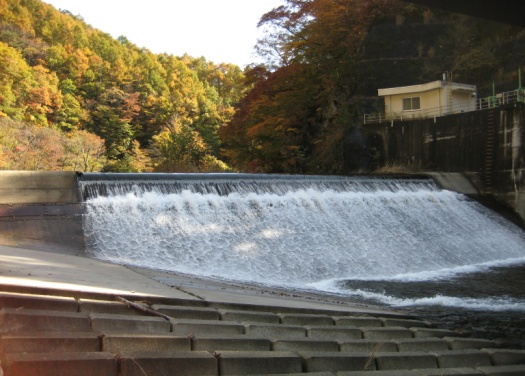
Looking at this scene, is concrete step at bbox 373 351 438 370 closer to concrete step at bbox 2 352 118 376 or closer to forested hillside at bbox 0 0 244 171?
concrete step at bbox 2 352 118 376

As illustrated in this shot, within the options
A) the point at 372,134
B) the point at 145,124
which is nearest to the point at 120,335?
the point at 372,134

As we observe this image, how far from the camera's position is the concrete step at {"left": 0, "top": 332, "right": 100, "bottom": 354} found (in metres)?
2.74

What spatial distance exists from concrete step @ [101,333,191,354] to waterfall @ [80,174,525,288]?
4.76m

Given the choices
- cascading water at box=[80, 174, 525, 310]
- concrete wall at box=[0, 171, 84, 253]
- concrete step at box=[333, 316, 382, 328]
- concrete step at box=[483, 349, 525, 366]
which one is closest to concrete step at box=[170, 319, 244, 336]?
concrete step at box=[333, 316, 382, 328]

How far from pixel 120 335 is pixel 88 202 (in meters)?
6.75

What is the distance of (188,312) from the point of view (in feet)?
13.8

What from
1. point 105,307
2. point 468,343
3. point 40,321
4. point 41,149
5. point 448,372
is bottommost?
point 468,343

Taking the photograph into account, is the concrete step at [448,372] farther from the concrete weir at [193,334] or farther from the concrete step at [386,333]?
the concrete step at [386,333]

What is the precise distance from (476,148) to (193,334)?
1665 cm

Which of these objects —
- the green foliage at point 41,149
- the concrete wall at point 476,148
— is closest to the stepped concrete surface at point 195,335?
the concrete wall at point 476,148

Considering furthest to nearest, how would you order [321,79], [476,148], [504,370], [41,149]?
[41,149] → [321,79] → [476,148] → [504,370]

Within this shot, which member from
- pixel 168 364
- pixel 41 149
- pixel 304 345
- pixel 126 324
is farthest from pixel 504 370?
pixel 41 149

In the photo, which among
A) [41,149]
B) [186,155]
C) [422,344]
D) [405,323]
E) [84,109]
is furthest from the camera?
[84,109]

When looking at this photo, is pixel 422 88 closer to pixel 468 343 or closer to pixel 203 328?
pixel 468 343
